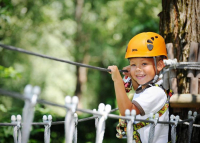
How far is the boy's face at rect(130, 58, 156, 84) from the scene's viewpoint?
8.27 ft

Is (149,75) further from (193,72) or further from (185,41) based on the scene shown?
(185,41)

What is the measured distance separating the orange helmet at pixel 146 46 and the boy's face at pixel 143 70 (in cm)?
6

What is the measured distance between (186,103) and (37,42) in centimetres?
973

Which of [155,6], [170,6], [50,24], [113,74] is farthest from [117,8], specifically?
[113,74]

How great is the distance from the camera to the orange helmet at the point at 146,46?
99.3 inches

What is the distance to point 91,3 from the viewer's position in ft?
44.9

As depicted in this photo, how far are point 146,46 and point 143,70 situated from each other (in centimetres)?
20

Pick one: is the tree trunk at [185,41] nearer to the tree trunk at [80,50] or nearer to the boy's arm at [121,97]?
the boy's arm at [121,97]

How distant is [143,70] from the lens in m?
2.52

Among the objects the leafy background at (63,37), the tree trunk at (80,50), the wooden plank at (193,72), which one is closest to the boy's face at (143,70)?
the wooden plank at (193,72)

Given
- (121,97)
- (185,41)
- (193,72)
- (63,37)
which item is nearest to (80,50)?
(63,37)

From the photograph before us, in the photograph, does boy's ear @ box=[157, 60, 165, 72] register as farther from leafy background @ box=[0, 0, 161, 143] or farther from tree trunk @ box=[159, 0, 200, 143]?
leafy background @ box=[0, 0, 161, 143]

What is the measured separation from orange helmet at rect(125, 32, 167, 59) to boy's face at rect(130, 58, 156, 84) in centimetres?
6

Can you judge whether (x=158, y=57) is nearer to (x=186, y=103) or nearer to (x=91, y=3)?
(x=186, y=103)
